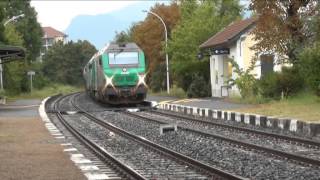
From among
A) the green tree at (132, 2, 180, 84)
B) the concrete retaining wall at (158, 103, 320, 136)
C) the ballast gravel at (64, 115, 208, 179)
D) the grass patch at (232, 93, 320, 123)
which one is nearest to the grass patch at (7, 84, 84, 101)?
the green tree at (132, 2, 180, 84)

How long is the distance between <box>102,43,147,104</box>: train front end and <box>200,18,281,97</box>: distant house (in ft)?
20.7

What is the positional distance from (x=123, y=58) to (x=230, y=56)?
10.1m

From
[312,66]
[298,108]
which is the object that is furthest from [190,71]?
[298,108]

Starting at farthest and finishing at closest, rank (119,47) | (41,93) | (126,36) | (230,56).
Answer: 1. (126,36)
2. (41,93)
3. (230,56)
4. (119,47)

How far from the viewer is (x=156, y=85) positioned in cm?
6500

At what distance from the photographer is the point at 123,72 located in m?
36.6

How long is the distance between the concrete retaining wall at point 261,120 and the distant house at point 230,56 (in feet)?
28.3

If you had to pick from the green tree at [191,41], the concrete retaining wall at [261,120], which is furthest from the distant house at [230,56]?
the concrete retaining wall at [261,120]

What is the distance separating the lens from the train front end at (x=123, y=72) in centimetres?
3641

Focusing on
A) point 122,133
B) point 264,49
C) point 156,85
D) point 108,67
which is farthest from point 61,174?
point 156,85

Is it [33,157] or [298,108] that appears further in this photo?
[298,108]

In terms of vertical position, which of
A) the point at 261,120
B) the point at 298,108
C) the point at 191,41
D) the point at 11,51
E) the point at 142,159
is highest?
the point at 191,41

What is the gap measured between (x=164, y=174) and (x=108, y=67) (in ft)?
83.6

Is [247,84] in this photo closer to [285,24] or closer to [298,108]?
[285,24]
